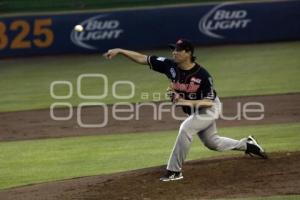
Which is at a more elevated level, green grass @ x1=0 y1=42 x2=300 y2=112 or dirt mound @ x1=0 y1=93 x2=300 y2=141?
green grass @ x1=0 y1=42 x2=300 y2=112

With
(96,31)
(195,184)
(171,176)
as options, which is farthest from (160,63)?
(96,31)

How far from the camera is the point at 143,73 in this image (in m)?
21.4

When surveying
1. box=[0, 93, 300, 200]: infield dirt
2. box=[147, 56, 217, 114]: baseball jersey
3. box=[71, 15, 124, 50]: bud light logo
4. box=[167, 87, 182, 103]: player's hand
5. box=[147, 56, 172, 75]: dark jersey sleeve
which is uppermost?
box=[71, 15, 124, 50]: bud light logo

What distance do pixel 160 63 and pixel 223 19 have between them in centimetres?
1537

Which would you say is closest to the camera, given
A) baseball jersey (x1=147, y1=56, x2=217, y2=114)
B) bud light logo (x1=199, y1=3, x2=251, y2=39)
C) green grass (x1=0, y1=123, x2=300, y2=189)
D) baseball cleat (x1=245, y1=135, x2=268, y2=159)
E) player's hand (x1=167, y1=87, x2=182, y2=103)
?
player's hand (x1=167, y1=87, x2=182, y2=103)

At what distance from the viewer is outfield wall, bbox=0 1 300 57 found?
79.2 ft

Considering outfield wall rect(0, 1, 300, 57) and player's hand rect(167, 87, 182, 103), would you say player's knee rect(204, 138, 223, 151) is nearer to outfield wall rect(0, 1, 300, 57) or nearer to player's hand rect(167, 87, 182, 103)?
player's hand rect(167, 87, 182, 103)

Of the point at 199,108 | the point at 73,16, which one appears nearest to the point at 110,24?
the point at 73,16

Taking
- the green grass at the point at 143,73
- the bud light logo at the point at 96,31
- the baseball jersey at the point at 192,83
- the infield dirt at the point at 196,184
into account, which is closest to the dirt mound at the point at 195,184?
the infield dirt at the point at 196,184

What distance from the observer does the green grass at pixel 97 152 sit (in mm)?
11023

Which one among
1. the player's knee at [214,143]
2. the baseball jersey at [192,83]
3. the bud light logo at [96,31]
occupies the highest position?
the bud light logo at [96,31]

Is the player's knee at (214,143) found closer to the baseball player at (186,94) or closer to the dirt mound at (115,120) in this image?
the baseball player at (186,94)

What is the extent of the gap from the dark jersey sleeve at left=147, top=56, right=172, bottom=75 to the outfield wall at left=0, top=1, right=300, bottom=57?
584 inches

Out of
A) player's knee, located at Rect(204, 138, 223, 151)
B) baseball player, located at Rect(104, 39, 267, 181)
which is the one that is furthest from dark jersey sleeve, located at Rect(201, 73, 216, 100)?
player's knee, located at Rect(204, 138, 223, 151)
